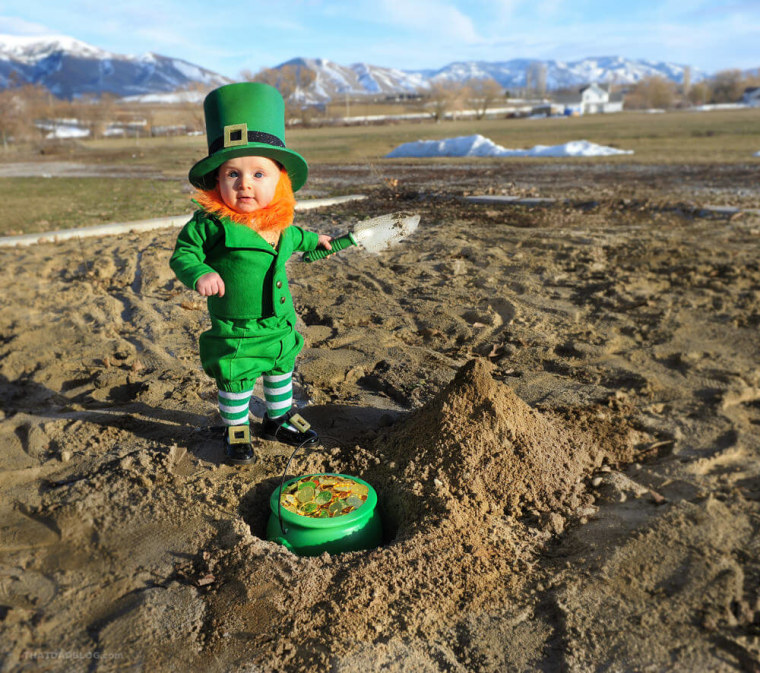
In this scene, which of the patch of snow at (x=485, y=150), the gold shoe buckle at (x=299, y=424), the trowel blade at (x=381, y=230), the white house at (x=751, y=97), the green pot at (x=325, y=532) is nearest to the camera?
the green pot at (x=325, y=532)

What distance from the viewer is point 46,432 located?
3.05m

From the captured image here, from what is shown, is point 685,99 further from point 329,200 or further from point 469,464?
point 469,464

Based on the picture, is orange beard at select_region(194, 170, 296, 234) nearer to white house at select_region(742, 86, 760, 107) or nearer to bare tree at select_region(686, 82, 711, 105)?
white house at select_region(742, 86, 760, 107)

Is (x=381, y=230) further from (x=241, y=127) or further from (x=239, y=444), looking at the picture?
(x=239, y=444)

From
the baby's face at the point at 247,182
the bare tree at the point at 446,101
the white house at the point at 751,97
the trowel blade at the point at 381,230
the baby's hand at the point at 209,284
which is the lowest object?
the baby's hand at the point at 209,284

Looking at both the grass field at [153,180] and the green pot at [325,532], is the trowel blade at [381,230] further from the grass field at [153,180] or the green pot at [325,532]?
the green pot at [325,532]

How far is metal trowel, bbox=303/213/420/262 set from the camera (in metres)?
2.96

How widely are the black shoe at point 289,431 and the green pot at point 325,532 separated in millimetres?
567

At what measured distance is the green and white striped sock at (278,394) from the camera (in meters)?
2.95

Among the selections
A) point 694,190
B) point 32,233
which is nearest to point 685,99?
point 694,190

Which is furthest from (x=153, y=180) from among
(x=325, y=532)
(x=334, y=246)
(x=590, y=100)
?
(x=590, y=100)

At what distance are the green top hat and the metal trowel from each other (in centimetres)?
48

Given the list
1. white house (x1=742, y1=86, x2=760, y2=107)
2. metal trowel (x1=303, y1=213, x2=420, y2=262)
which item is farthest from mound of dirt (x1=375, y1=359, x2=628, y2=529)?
white house (x1=742, y1=86, x2=760, y2=107)

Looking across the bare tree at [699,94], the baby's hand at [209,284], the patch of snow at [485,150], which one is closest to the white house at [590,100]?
the bare tree at [699,94]
